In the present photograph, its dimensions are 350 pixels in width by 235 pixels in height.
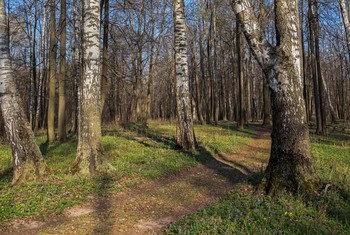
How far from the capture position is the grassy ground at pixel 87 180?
5672 mm

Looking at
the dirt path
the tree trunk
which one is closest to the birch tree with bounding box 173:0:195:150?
the dirt path

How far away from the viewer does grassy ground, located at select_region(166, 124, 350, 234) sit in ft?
13.2

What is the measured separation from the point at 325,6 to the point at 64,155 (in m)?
14.6

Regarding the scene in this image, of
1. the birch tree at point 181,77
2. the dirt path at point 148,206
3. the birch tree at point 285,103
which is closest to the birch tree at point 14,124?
the dirt path at point 148,206

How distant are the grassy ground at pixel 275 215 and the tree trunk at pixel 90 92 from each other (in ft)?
13.1

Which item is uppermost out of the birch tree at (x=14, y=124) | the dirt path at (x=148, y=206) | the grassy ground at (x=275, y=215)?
the birch tree at (x=14, y=124)

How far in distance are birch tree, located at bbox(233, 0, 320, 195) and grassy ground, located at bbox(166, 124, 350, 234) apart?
422 mm

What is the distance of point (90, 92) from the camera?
8.05 meters

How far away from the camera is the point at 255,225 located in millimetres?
4168

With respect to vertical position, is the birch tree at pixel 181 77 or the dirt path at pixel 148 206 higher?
the birch tree at pixel 181 77

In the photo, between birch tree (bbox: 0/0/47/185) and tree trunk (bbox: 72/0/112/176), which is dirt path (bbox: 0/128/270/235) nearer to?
tree trunk (bbox: 72/0/112/176)

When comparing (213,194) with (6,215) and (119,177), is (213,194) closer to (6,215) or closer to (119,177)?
(119,177)

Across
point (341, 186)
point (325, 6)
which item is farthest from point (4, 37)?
point (325, 6)

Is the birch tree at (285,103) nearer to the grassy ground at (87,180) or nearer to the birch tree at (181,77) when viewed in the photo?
the grassy ground at (87,180)
